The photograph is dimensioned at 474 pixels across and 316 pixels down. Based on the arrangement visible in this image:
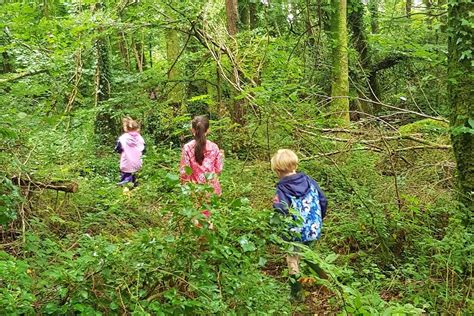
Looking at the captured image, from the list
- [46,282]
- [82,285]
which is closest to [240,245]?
[82,285]

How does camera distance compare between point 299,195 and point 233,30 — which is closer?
point 299,195

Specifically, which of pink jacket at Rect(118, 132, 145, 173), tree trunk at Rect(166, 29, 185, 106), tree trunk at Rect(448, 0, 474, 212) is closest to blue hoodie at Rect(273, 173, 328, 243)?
tree trunk at Rect(448, 0, 474, 212)

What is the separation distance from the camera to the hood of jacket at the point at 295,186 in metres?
4.85

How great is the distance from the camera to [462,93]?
16.0 ft

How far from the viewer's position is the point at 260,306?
11.9ft

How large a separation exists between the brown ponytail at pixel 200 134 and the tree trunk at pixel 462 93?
259 cm

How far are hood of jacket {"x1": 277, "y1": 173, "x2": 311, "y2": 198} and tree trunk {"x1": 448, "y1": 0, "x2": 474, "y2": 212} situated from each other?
1.59m

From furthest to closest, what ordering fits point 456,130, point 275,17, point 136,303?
point 275,17 → point 456,130 → point 136,303

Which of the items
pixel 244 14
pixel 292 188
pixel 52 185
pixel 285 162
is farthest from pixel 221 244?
pixel 244 14

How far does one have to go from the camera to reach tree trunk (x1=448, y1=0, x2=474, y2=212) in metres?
4.60

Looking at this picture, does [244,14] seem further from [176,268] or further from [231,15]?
[176,268]

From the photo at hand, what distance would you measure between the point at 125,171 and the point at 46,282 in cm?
538

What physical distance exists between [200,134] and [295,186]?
122cm

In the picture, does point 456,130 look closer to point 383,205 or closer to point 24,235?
point 383,205
